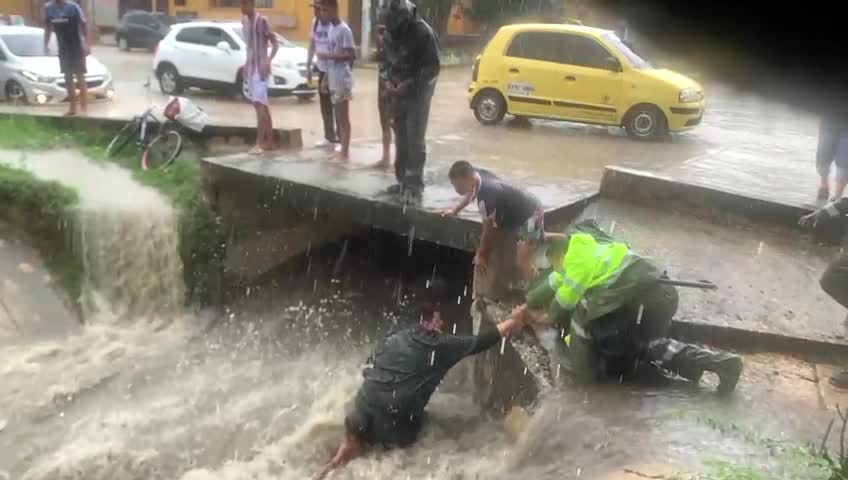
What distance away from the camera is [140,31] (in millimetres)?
28734

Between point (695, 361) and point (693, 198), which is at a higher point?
point (693, 198)

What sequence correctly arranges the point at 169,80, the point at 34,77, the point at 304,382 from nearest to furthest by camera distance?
the point at 304,382 < the point at 34,77 < the point at 169,80

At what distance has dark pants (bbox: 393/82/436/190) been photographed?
693cm

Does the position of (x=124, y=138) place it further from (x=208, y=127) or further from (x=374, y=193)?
(x=374, y=193)

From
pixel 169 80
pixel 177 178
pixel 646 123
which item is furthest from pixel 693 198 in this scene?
pixel 169 80

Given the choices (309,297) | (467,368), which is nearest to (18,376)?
(309,297)

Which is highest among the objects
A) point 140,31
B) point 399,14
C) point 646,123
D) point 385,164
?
point 399,14

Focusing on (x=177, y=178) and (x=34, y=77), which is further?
(x=34, y=77)

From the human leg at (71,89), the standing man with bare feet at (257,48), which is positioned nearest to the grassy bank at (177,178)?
the human leg at (71,89)

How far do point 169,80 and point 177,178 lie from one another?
915 centimetres

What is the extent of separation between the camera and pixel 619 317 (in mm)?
4953

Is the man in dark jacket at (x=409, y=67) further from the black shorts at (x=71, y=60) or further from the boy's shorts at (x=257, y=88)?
the black shorts at (x=71, y=60)

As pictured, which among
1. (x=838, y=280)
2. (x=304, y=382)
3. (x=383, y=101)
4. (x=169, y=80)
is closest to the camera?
(x=838, y=280)

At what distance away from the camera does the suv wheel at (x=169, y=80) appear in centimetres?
1756
